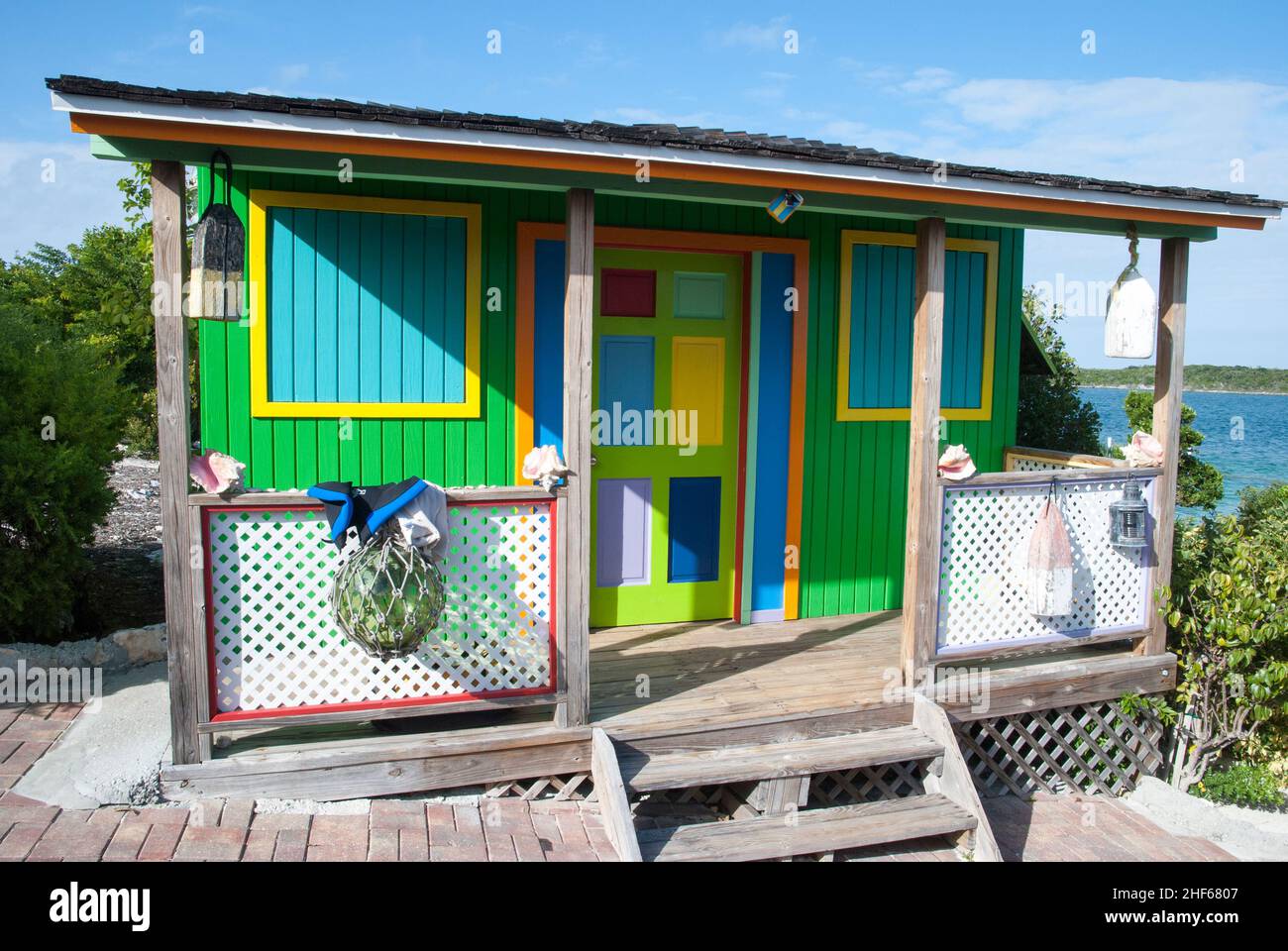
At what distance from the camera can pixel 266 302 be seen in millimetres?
4957

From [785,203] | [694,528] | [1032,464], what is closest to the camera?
[785,203]

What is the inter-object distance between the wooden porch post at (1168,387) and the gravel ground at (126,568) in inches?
244

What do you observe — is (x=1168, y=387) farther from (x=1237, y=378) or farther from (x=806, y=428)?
(x=1237, y=378)

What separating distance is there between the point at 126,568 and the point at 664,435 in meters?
4.52

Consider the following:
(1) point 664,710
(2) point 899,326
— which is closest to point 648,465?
(1) point 664,710

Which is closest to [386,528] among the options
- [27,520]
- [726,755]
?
[726,755]

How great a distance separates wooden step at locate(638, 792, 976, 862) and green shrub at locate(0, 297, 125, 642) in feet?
13.0

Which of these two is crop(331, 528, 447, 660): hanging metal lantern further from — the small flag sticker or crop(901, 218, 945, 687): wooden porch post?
crop(901, 218, 945, 687): wooden porch post

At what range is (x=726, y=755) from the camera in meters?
4.44

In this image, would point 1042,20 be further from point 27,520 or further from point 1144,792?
point 27,520

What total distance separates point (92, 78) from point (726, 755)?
3647 mm

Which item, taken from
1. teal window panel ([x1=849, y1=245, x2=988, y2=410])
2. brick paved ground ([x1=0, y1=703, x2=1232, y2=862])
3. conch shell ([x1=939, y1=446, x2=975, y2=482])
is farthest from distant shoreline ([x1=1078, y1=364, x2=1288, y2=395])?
brick paved ground ([x1=0, y1=703, x2=1232, y2=862])

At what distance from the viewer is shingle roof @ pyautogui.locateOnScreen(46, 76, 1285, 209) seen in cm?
340

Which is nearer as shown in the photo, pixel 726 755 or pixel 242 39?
pixel 726 755
